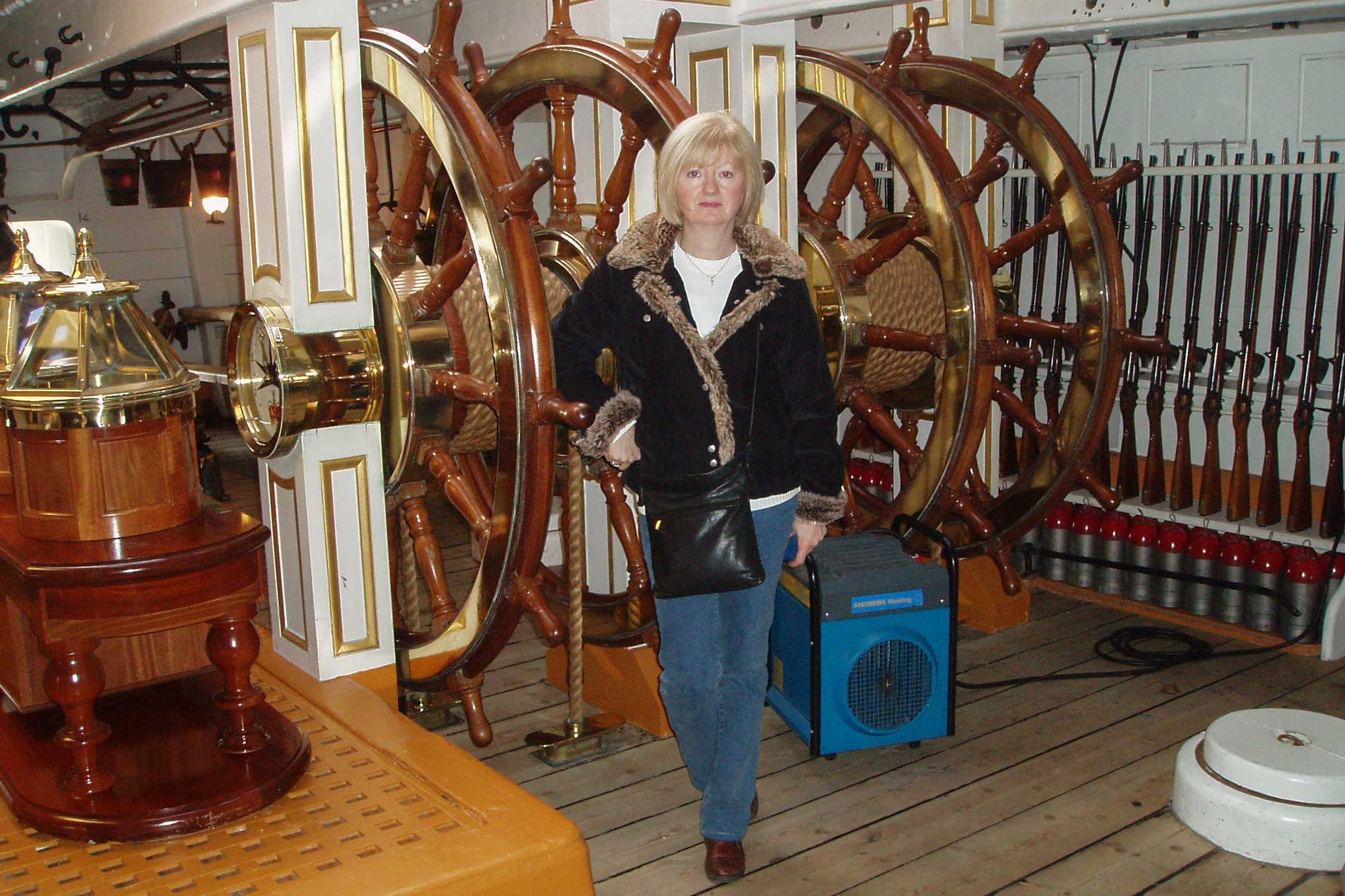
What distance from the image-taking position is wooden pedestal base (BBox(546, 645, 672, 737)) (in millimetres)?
3156

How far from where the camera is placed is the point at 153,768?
2145 mm

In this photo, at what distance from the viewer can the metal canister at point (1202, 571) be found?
3.88 metres

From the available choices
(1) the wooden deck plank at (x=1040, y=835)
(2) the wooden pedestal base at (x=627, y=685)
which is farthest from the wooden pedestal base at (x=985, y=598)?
(2) the wooden pedestal base at (x=627, y=685)

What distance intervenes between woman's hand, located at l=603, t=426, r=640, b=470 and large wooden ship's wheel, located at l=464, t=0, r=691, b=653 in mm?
465

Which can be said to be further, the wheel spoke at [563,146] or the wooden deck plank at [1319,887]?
the wheel spoke at [563,146]

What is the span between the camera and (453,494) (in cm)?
262

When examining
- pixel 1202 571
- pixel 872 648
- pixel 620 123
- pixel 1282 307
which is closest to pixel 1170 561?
pixel 1202 571

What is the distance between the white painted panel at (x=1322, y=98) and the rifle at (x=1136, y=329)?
477 mm

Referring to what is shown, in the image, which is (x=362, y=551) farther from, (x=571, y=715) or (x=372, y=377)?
(x=571, y=715)

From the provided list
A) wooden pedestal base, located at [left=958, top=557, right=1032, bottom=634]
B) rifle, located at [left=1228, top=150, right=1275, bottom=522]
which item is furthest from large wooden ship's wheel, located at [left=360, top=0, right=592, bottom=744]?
rifle, located at [left=1228, top=150, right=1275, bottom=522]

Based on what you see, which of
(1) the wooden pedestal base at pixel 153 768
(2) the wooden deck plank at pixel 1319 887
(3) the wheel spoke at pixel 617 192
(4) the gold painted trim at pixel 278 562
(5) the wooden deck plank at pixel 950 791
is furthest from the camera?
(3) the wheel spoke at pixel 617 192

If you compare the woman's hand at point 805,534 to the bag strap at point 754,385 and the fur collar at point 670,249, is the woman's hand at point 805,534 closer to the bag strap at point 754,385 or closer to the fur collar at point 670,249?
the bag strap at point 754,385

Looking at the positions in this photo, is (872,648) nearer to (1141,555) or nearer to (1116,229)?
(1141,555)

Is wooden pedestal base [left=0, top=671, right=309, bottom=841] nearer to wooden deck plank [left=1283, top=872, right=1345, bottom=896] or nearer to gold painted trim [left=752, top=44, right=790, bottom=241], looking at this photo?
gold painted trim [left=752, top=44, right=790, bottom=241]
